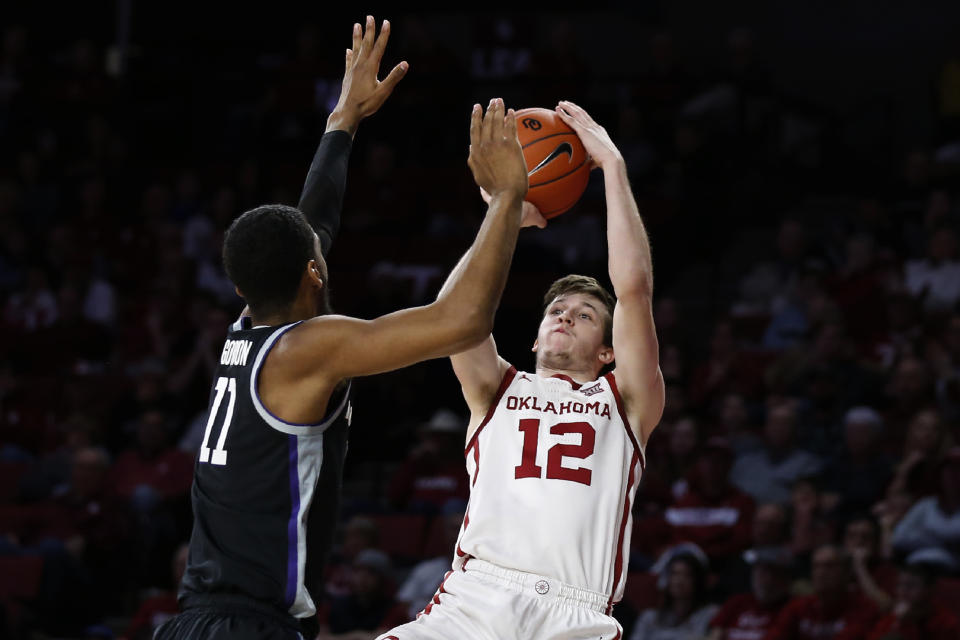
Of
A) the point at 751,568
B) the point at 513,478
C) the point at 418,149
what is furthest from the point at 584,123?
the point at 418,149

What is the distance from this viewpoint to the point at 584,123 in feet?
17.3

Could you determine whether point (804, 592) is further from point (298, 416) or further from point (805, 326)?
point (298, 416)

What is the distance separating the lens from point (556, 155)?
5.20 m

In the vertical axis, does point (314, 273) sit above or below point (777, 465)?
above

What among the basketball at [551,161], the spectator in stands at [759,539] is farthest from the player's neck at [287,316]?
the spectator in stands at [759,539]

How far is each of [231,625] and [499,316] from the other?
7.89 meters

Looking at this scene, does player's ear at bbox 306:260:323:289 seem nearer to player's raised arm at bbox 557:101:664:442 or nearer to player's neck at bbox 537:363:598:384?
player's raised arm at bbox 557:101:664:442

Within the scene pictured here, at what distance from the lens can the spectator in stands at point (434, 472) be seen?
35.2ft

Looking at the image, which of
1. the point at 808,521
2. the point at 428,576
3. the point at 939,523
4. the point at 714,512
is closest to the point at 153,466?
the point at 428,576

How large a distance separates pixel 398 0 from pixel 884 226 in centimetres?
807

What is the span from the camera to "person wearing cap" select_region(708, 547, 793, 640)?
8.61m

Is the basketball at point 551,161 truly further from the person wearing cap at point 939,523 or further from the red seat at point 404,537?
the red seat at point 404,537

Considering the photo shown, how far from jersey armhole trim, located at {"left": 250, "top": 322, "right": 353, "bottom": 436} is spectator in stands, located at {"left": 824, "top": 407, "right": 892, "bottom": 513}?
6127 mm

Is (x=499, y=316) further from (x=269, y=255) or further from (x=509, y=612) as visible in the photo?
(x=269, y=255)
